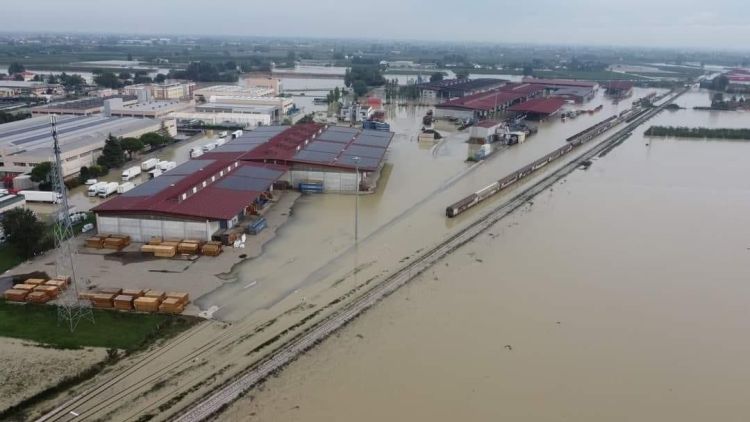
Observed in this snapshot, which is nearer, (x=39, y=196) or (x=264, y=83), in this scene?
(x=39, y=196)

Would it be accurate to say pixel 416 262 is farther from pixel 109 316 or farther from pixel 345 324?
pixel 109 316

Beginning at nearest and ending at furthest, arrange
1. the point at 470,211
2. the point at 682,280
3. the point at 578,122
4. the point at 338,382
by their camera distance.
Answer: the point at 338,382 → the point at 682,280 → the point at 470,211 → the point at 578,122

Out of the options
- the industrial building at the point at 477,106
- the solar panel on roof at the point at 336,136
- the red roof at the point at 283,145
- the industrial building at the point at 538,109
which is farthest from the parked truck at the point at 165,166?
the industrial building at the point at 538,109

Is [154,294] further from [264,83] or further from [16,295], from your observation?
[264,83]

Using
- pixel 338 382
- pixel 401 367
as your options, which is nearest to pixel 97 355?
pixel 338 382

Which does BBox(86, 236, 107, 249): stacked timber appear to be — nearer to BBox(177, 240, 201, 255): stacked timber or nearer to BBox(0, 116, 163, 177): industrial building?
BBox(177, 240, 201, 255): stacked timber

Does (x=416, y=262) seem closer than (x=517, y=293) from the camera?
No

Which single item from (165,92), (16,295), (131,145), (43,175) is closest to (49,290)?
(16,295)
